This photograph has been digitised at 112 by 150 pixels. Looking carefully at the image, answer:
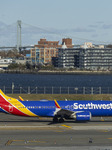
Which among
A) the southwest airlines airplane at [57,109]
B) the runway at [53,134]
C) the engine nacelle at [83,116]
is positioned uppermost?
the southwest airlines airplane at [57,109]

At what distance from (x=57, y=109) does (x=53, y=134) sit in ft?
28.8

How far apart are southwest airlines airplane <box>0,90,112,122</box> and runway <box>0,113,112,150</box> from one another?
1.17 metres

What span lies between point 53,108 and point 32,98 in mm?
25268

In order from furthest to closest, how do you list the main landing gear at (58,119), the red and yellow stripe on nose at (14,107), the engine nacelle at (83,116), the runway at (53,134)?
the main landing gear at (58,119) → the red and yellow stripe on nose at (14,107) → the engine nacelle at (83,116) → the runway at (53,134)

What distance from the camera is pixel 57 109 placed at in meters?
52.7

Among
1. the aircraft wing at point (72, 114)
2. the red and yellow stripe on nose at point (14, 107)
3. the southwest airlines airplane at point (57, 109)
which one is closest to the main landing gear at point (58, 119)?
the southwest airlines airplane at point (57, 109)

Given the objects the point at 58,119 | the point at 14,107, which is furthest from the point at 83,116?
the point at 14,107

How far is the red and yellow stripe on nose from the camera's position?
52.0 meters

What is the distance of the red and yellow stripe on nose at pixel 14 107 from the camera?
52.0 meters

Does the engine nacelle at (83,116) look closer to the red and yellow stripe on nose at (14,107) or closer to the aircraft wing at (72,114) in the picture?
the aircraft wing at (72,114)

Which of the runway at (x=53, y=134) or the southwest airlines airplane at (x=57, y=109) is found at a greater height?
the southwest airlines airplane at (x=57, y=109)

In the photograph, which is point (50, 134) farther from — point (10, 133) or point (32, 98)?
point (32, 98)

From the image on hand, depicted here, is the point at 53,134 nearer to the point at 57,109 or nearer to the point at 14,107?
the point at 57,109

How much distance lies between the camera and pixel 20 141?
3984cm
